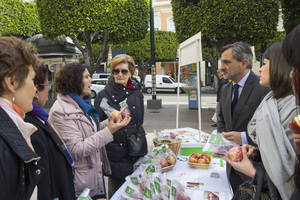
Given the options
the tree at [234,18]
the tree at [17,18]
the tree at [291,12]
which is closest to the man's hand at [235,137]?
the tree at [291,12]

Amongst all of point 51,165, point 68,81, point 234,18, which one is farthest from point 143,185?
point 234,18

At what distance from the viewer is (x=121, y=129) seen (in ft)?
7.82

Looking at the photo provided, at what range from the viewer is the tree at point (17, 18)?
11.4 m

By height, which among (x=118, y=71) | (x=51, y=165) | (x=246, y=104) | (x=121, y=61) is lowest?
(x=51, y=165)

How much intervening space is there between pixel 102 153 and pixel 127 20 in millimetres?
7703

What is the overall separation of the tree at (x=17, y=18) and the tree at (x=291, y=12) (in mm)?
12213

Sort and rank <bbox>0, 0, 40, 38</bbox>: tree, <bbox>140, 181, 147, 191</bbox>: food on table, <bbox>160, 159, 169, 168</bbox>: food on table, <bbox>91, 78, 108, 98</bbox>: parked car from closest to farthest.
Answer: <bbox>140, 181, 147, 191</bbox>: food on table < <bbox>160, 159, 169, 168</bbox>: food on table < <bbox>0, 0, 40, 38</bbox>: tree < <bbox>91, 78, 108, 98</bbox>: parked car

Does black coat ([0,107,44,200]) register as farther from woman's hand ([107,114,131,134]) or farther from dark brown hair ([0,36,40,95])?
woman's hand ([107,114,131,134])

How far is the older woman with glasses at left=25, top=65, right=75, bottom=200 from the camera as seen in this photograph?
1.37 metres

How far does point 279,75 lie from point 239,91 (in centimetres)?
124

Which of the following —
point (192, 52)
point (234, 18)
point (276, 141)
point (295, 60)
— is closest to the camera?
point (295, 60)

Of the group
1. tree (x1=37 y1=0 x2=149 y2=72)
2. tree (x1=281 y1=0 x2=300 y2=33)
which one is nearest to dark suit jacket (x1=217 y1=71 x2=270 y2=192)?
tree (x1=281 y1=0 x2=300 y2=33)

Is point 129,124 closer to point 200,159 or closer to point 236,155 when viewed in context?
point 200,159

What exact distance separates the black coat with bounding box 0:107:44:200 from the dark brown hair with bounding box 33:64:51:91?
2.03 ft
